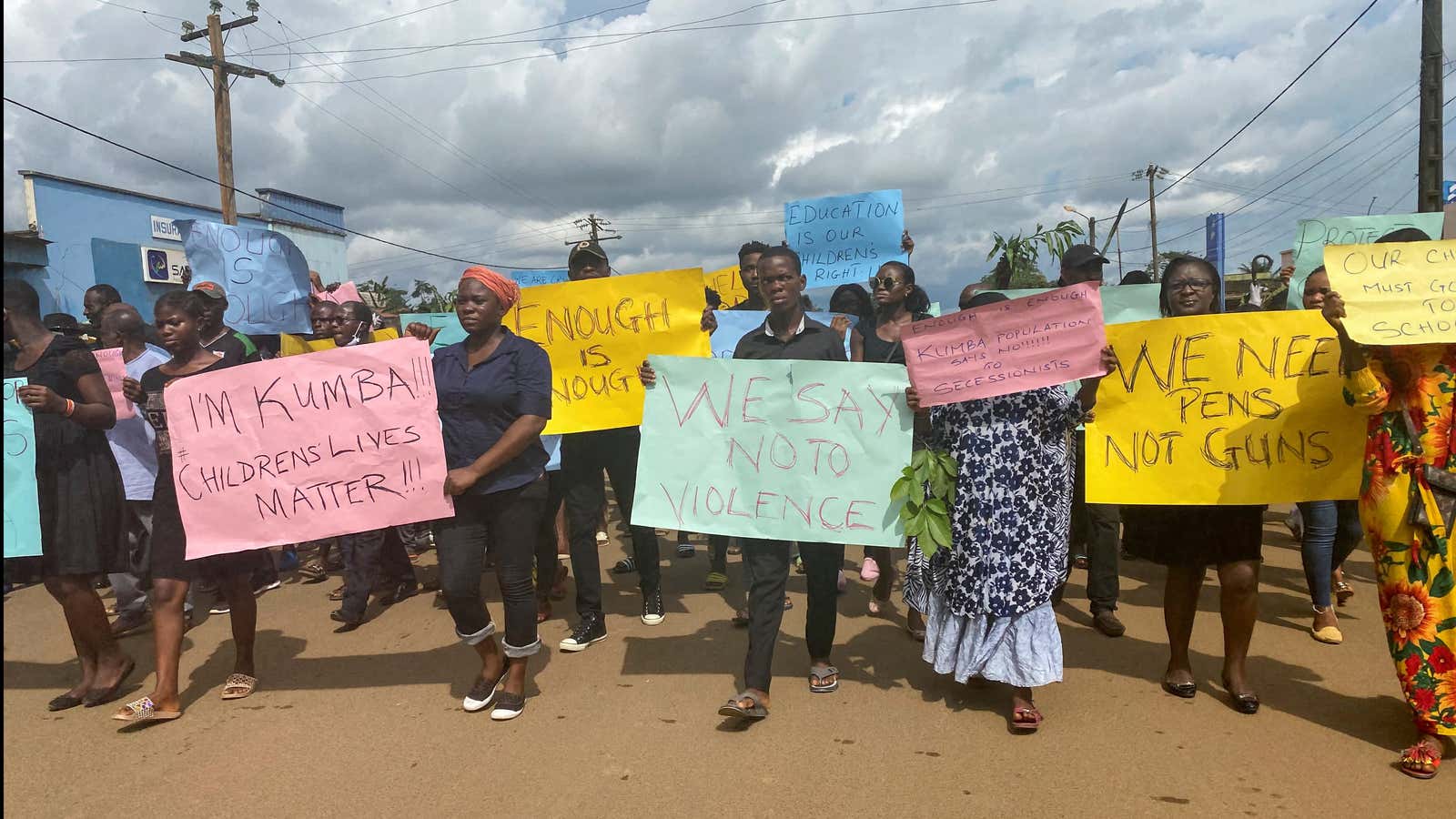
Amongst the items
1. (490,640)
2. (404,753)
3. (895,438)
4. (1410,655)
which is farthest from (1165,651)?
(404,753)

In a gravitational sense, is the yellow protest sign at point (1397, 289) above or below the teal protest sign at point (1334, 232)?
below

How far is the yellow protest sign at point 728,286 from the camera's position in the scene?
347 inches

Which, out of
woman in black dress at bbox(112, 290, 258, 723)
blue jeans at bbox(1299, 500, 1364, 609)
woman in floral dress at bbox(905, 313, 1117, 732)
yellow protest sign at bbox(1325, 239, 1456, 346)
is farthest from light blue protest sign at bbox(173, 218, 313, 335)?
blue jeans at bbox(1299, 500, 1364, 609)

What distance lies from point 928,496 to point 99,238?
81.2 feet

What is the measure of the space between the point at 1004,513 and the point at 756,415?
116 cm

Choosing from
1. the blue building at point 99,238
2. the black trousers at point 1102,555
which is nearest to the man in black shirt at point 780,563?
the black trousers at point 1102,555

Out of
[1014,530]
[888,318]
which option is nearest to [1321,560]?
[1014,530]

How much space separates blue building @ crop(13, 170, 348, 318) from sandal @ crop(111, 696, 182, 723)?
20246 millimetres

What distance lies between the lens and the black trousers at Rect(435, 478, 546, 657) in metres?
3.60

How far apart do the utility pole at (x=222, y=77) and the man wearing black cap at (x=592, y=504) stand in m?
14.5

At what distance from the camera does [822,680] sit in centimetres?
381

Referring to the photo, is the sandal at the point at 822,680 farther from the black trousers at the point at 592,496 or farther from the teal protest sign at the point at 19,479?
the teal protest sign at the point at 19,479

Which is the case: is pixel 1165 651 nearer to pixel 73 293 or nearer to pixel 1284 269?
pixel 1284 269

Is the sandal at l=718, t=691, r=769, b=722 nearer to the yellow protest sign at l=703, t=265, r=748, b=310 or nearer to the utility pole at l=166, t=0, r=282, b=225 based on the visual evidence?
the yellow protest sign at l=703, t=265, r=748, b=310
